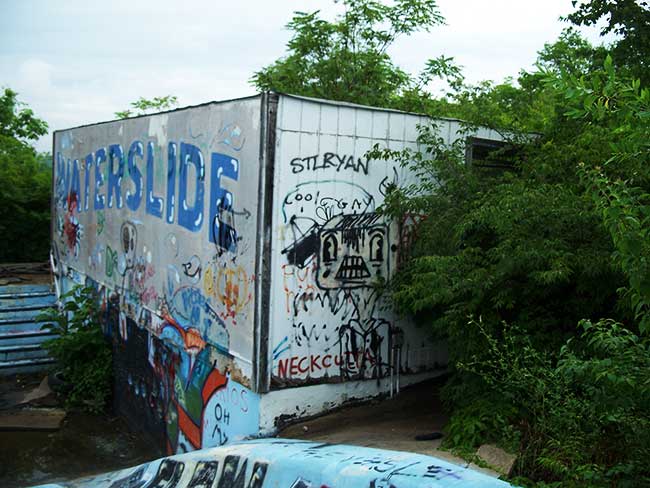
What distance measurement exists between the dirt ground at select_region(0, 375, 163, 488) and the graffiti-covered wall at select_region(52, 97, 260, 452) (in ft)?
1.31

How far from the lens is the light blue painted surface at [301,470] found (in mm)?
4359

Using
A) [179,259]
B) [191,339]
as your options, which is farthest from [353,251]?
[179,259]

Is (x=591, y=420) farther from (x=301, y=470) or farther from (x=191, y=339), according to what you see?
(x=191, y=339)

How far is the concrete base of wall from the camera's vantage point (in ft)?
23.5

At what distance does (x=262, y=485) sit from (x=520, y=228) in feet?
10.4

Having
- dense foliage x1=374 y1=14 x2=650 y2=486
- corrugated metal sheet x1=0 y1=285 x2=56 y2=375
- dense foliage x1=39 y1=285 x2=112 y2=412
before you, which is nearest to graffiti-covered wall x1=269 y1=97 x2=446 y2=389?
dense foliage x1=374 y1=14 x2=650 y2=486

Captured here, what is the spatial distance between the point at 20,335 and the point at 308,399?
897 cm

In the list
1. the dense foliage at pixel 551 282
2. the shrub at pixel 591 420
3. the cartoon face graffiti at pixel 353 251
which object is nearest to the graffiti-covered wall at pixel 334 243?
the cartoon face graffiti at pixel 353 251

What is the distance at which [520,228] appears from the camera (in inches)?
251

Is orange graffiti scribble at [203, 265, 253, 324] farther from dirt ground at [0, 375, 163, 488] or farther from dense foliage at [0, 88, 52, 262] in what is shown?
dense foliage at [0, 88, 52, 262]

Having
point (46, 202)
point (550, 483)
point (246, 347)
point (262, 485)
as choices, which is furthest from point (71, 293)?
point (550, 483)

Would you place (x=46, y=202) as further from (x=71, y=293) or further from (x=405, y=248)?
(x=405, y=248)

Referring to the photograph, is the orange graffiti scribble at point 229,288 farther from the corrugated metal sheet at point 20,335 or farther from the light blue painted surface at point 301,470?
the corrugated metal sheet at point 20,335

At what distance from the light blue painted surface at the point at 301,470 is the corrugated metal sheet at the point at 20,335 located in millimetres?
8036
